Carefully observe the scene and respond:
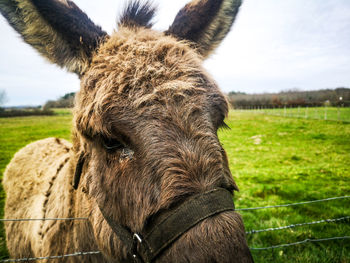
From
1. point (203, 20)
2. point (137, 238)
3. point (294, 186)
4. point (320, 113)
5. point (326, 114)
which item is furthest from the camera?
point (320, 113)

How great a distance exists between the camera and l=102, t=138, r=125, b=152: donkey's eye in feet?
4.88

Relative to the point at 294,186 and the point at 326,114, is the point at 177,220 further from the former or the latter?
the point at 326,114

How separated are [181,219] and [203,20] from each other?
6.93 ft

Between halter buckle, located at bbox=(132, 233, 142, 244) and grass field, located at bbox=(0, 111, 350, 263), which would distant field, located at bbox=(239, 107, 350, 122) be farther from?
halter buckle, located at bbox=(132, 233, 142, 244)

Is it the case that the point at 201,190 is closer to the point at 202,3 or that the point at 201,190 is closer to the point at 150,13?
the point at 202,3

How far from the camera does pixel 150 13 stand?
2.54 m

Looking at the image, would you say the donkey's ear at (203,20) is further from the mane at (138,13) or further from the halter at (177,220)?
the halter at (177,220)

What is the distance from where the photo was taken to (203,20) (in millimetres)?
2234

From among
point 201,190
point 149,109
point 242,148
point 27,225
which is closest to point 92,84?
point 149,109

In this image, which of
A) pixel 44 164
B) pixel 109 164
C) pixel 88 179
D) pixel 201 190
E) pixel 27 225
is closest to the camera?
pixel 201 190

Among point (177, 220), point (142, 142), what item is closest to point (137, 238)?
point (177, 220)

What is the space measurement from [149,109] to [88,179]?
96 cm

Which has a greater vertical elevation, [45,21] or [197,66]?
[45,21]

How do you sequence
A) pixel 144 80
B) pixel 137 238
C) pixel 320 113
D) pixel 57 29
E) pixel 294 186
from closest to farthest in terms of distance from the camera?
pixel 137 238
pixel 144 80
pixel 57 29
pixel 294 186
pixel 320 113
